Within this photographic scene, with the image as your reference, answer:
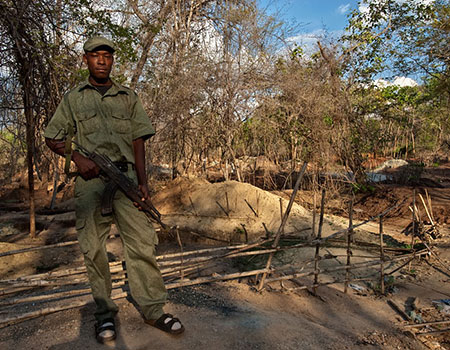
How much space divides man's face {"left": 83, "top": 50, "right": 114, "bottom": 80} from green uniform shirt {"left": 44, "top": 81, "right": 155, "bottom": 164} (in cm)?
8

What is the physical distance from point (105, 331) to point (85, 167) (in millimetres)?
936

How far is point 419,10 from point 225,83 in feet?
21.4

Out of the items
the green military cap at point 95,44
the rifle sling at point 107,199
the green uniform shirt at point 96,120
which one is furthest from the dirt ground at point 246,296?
the green military cap at point 95,44

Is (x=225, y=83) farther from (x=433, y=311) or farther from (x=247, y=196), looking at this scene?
(x=433, y=311)

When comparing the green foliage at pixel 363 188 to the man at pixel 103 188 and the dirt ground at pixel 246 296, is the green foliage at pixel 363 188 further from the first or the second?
the man at pixel 103 188

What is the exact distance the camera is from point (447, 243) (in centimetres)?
603

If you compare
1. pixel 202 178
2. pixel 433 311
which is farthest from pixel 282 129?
pixel 433 311

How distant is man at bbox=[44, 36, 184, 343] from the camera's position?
6.78ft

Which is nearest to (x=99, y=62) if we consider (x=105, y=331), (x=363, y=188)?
(x=105, y=331)

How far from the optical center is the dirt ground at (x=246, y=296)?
2.18 m

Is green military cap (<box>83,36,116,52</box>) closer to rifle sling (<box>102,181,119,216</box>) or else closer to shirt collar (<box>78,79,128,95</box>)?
shirt collar (<box>78,79,128,95</box>)

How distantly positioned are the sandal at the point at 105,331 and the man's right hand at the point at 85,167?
846 mm

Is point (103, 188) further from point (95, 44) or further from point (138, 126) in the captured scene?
point (95, 44)

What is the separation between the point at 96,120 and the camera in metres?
2.13
